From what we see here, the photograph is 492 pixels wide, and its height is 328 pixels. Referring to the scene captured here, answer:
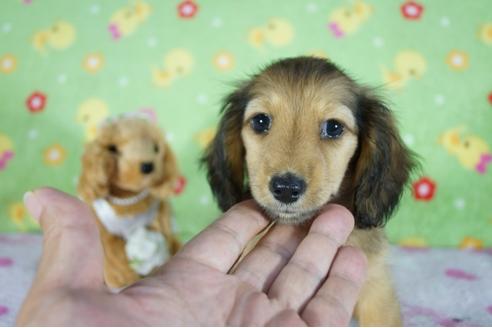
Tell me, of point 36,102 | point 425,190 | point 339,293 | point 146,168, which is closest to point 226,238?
point 339,293

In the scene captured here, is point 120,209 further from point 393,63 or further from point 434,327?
point 393,63

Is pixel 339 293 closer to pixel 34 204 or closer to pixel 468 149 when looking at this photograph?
pixel 34 204

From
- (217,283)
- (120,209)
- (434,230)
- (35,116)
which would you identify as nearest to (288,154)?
(217,283)

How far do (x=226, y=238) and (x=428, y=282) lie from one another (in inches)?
47.6

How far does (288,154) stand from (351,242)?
0.47 meters

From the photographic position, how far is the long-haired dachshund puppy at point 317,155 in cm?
137

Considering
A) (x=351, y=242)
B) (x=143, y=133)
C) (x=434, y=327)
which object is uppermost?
(x=143, y=133)

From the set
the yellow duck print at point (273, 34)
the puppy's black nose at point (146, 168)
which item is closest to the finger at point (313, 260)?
the puppy's black nose at point (146, 168)

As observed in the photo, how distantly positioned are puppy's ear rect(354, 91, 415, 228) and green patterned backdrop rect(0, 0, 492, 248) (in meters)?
1.07

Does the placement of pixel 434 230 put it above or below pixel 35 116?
below

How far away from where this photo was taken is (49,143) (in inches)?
114

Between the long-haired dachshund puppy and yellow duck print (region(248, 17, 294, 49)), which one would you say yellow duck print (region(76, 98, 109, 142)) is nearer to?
yellow duck print (region(248, 17, 294, 49))

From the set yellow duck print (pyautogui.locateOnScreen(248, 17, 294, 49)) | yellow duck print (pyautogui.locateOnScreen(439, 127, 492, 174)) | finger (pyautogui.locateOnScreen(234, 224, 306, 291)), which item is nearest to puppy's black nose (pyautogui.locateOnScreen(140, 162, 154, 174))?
finger (pyautogui.locateOnScreen(234, 224, 306, 291))

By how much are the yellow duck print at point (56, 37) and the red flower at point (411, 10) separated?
1.92 metres
